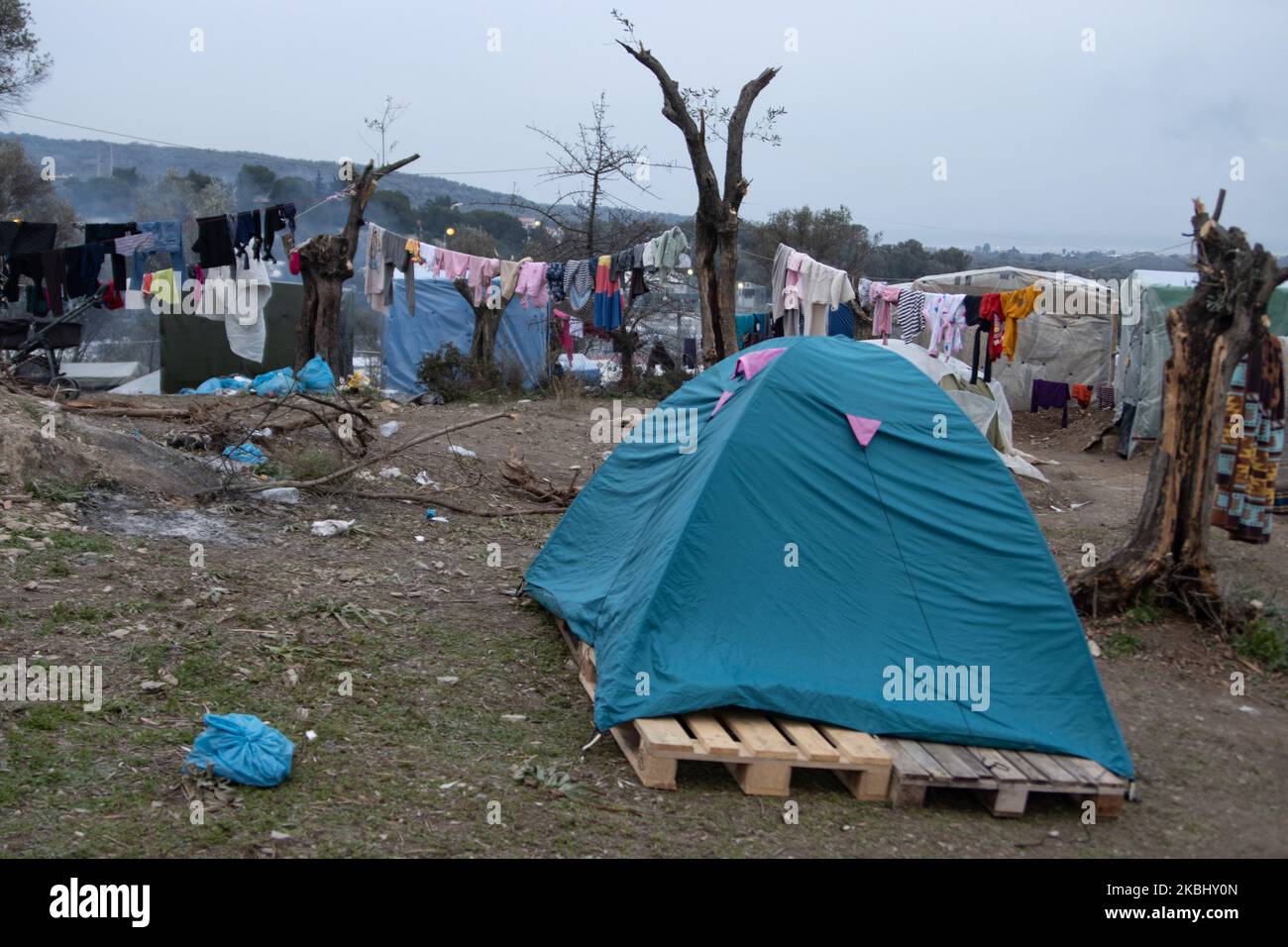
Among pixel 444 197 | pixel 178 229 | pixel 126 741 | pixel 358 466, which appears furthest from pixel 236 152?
pixel 126 741

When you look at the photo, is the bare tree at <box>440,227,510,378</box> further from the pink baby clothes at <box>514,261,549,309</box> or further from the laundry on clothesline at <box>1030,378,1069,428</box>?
the laundry on clothesline at <box>1030,378,1069,428</box>

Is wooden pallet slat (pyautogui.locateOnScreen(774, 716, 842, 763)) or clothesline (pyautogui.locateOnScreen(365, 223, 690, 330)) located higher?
clothesline (pyautogui.locateOnScreen(365, 223, 690, 330))

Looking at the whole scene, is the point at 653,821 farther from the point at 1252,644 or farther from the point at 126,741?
the point at 1252,644

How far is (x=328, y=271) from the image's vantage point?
15281mm

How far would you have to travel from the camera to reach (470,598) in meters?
6.93

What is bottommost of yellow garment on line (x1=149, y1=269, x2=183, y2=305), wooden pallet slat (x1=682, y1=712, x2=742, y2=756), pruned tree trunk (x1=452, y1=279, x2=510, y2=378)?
wooden pallet slat (x1=682, y1=712, x2=742, y2=756)

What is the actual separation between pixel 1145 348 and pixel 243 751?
1405 cm

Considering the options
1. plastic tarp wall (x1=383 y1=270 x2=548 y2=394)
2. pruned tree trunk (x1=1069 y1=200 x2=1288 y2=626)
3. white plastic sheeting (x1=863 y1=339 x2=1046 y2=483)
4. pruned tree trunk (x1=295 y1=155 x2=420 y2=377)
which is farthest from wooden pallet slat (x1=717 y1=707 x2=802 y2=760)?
plastic tarp wall (x1=383 y1=270 x2=548 y2=394)

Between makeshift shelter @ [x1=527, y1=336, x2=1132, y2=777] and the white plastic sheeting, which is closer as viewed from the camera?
makeshift shelter @ [x1=527, y1=336, x2=1132, y2=777]

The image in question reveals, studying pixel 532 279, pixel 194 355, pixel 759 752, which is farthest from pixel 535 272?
pixel 759 752

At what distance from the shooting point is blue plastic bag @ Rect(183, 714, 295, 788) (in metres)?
4.03

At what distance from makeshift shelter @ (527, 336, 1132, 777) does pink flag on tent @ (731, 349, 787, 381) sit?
13 mm
